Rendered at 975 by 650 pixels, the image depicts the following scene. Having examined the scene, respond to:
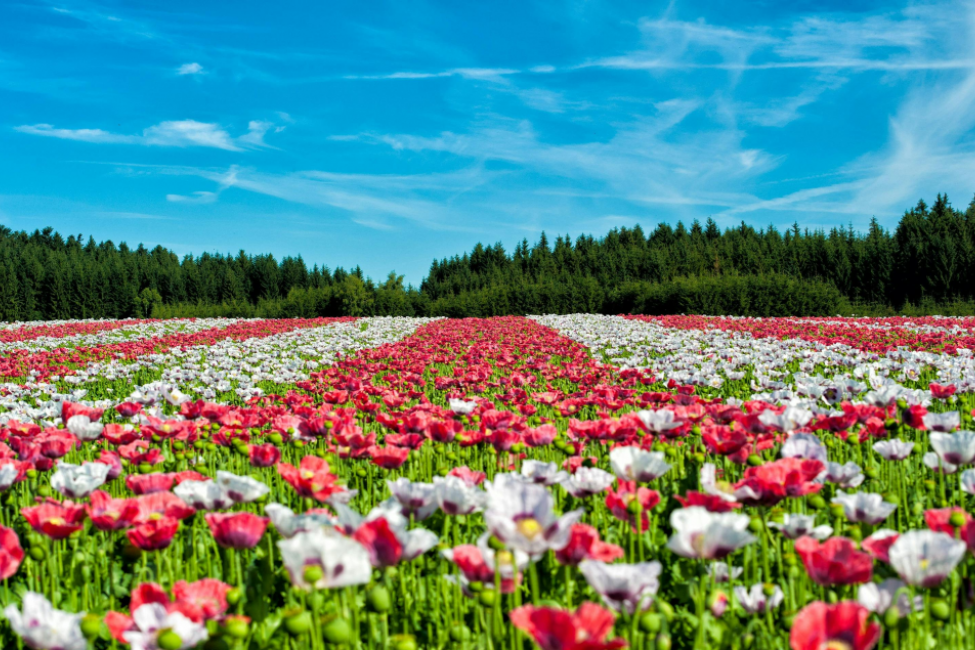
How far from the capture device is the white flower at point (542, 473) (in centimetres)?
199

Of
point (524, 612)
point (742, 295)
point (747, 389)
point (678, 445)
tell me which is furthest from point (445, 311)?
point (524, 612)

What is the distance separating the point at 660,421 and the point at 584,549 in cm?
124

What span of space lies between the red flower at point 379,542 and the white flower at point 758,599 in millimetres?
1022

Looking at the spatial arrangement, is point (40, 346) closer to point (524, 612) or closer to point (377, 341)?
point (377, 341)

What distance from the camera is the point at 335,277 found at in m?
69.0

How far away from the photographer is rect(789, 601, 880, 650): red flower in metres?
1.04

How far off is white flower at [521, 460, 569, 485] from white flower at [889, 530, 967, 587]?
943mm

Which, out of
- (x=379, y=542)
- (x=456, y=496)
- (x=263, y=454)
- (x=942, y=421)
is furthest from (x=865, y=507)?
(x=263, y=454)

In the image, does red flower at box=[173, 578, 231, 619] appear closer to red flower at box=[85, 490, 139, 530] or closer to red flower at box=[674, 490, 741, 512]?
red flower at box=[85, 490, 139, 530]

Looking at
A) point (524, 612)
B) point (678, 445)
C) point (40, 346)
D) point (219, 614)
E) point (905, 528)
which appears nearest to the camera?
point (524, 612)

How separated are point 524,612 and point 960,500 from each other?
2.84 meters

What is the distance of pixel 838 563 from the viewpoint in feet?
4.38

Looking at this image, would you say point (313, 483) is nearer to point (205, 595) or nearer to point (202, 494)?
point (202, 494)

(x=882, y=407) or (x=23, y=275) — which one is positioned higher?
(x=23, y=275)
